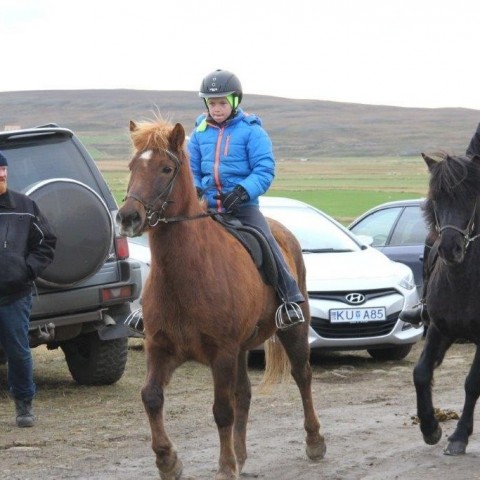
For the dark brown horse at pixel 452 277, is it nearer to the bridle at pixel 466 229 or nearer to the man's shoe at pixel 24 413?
the bridle at pixel 466 229

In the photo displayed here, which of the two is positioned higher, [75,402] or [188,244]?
[188,244]

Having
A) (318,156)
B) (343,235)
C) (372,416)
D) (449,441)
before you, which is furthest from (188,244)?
(318,156)

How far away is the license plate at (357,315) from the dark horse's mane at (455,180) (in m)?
4.61

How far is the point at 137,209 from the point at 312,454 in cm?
237

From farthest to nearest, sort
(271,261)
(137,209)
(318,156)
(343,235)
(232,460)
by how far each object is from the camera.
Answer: (318,156) < (343,235) < (271,261) < (232,460) < (137,209)

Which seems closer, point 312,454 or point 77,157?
point 312,454

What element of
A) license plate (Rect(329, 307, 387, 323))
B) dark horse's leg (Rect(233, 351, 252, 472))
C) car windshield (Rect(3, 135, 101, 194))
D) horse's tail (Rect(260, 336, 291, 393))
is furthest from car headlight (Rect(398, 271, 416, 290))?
dark horse's leg (Rect(233, 351, 252, 472))

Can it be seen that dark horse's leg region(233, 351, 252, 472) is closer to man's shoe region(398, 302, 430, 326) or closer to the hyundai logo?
man's shoe region(398, 302, 430, 326)

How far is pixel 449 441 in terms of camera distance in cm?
804

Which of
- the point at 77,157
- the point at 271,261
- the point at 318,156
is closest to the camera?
the point at 271,261

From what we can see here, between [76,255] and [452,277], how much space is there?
11.2ft

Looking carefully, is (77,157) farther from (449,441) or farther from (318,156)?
(318,156)

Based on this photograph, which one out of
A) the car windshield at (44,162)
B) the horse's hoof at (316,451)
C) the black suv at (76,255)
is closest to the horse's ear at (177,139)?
the horse's hoof at (316,451)

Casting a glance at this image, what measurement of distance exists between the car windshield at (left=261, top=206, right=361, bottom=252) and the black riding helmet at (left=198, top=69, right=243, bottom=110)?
18.8 feet
